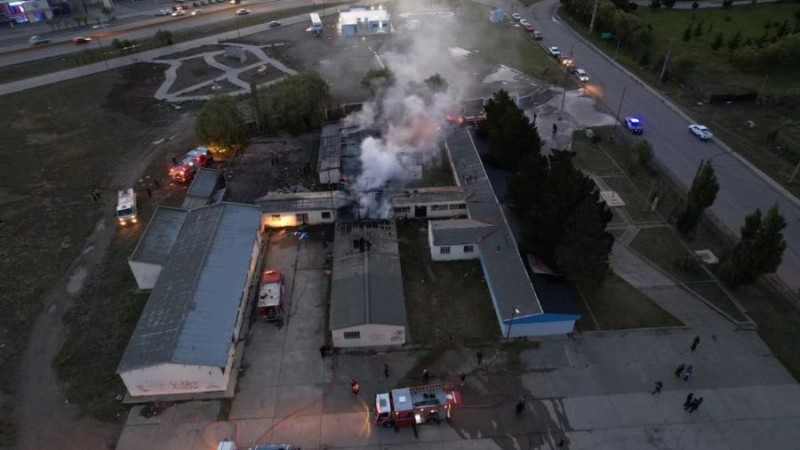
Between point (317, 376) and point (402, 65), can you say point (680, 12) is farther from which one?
point (317, 376)

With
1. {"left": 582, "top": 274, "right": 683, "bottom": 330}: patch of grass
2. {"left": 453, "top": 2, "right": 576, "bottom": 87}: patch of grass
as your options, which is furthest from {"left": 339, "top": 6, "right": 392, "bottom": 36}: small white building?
{"left": 582, "top": 274, "right": 683, "bottom": 330}: patch of grass

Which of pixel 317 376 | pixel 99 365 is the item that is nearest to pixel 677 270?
pixel 317 376

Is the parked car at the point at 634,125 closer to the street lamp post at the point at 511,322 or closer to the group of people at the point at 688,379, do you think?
the group of people at the point at 688,379

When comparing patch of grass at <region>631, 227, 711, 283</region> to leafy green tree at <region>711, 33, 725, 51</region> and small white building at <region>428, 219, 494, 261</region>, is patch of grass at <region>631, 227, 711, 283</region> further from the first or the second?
leafy green tree at <region>711, 33, 725, 51</region>

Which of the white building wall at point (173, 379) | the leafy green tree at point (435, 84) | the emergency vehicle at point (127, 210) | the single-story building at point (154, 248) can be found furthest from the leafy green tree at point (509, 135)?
the emergency vehicle at point (127, 210)

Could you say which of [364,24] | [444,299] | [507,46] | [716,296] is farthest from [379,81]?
[716,296]

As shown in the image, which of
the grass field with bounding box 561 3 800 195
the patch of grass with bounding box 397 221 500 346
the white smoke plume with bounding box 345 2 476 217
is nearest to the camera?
the patch of grass with bounding box 397 221 500 346

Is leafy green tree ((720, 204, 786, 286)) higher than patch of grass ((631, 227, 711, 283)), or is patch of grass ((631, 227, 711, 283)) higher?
leafy green tree ((720, 204, 786, 286))
